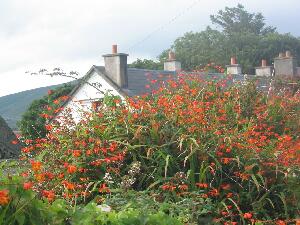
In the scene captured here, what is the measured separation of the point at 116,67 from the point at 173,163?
25.4 meters

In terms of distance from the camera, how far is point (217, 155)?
6.04 metres

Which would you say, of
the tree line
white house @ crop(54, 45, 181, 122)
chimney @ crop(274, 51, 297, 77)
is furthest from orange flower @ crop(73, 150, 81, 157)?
the tree line

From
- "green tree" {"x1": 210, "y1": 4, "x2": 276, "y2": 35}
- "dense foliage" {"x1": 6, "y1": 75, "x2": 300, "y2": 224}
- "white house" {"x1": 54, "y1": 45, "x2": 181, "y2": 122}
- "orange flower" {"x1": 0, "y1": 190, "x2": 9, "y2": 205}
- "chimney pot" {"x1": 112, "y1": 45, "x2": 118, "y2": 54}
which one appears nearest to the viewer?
"orange flower" {"x1": 0, "y1": 190, "x2": 9, "y2": 205}

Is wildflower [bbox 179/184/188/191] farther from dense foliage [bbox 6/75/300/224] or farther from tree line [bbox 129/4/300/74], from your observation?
tree line [bbox 129/4/300/74]

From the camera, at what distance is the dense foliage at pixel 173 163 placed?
5.50 m

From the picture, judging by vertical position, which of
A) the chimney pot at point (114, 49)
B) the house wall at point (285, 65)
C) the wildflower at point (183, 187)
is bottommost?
the wildflower at point (183, 187)

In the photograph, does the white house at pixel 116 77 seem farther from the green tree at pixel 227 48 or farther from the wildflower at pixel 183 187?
the green tree at pixel 227 48

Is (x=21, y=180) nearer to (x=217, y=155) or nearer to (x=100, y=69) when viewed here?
(x=217, y=155)

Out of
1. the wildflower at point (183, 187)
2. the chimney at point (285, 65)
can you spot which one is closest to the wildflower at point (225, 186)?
the wildflower at point (183, 187)

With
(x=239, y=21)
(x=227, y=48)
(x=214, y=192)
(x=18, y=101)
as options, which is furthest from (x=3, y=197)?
(x=239, y=21)

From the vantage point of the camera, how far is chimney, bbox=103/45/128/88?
30.7m

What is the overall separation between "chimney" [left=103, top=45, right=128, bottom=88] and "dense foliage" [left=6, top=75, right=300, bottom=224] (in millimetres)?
23695

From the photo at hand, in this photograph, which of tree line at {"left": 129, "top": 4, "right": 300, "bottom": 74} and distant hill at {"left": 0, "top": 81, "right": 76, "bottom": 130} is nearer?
distant hill at {"left": 0, "top": 81, "right": 76, "bottom": 130}

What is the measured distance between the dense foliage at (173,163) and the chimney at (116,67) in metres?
23.7
